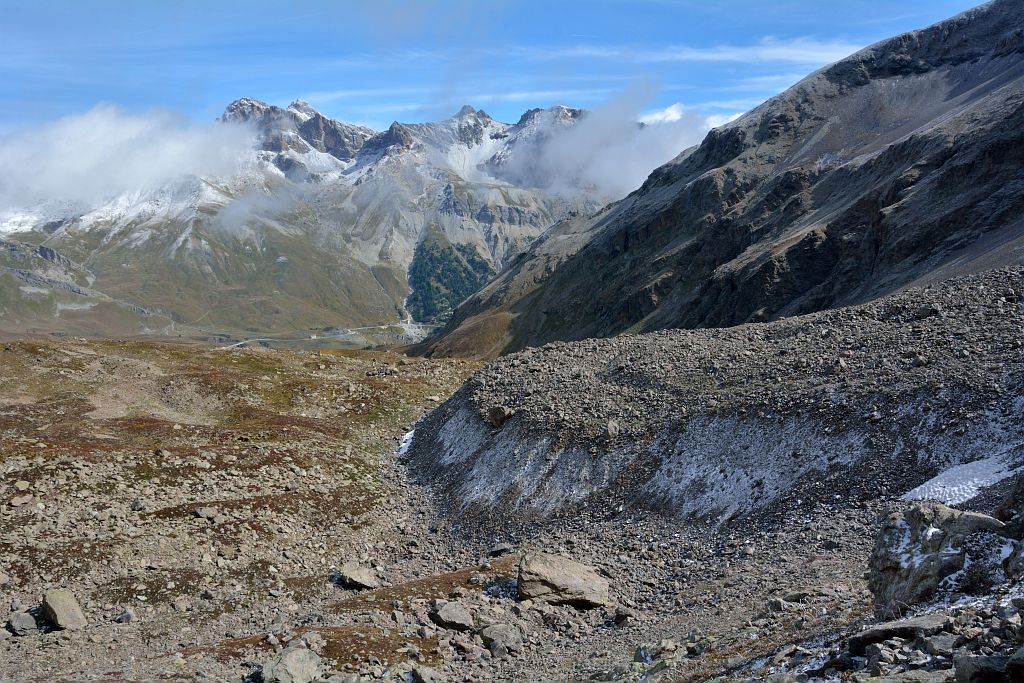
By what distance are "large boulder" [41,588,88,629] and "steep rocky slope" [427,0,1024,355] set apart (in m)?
62.8

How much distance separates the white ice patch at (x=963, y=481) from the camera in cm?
2242

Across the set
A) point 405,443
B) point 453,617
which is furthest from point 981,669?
point 405,443

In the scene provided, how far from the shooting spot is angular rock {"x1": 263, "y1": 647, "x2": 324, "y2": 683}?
66.3 feet

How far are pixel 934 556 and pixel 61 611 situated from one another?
2695 cm

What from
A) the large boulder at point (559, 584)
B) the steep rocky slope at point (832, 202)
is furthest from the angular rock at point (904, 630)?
the steep rocky slope at point (832, 202)

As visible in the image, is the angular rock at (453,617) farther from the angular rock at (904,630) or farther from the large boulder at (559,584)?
the angular rock at (904,630)

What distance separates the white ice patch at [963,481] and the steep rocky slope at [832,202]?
135 ft

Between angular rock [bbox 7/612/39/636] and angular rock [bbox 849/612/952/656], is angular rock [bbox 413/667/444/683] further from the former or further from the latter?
angular rock [bbox 7/612/39/636]

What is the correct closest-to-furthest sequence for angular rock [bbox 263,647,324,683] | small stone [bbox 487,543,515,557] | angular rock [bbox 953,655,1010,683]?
angular rock [bbox 953,655,1010,683] → angular rock [bbox 263,647,324,683] → small stone [bbox 487,543,515,557]

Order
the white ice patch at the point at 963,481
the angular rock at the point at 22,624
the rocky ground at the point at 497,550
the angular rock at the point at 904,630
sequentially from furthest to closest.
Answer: the angular rock at the point at 22,624 → the white ice patch at the point at 963,481 → the rocky ground at the point at 497,550 → the angular rock at the point at 904,630

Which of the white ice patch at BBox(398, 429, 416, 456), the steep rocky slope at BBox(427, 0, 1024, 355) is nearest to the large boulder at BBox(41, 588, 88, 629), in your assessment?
the white ice patch at BBox(398, 429, 416, 456)

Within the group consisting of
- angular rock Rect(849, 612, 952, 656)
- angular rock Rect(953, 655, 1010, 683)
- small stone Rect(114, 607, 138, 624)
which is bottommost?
small stone Rect(114, 607, 138, 624)

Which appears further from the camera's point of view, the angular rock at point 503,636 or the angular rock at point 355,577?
the angular rock at point 355,577

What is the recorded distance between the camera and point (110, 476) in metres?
35.2
